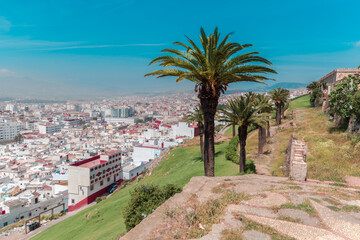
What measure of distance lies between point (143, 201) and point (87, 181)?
29.5 m

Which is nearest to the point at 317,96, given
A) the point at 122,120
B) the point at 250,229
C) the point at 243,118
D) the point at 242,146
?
the point at 243,118

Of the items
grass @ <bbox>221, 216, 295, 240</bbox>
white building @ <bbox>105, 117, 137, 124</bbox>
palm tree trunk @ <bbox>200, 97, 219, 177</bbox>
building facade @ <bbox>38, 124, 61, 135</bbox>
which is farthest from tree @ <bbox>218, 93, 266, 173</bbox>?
white building @ <bbox>105, 117, 137, 124</bbox>

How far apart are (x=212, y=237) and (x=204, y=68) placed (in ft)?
20.0

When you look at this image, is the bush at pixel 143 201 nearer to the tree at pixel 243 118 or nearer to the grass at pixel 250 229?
the grass at pixel 250 229

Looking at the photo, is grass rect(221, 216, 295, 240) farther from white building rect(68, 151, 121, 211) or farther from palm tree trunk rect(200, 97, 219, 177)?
white building rect(68, 151, 121, 211)

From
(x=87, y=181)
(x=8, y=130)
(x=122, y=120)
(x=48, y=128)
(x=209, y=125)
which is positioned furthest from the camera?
(x=122, y=120)

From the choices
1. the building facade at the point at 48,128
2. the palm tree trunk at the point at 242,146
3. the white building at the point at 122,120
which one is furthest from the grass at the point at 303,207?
the white building at the point at 122,120

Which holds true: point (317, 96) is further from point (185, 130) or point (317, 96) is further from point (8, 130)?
point (8, 130)

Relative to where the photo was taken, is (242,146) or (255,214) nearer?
(255,214)

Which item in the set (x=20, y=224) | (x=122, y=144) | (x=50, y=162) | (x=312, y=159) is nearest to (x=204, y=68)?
(x=312, y=159)

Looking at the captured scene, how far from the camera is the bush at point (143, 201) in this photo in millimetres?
7996

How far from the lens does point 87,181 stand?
34.5m

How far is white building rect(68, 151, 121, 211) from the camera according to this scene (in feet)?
113

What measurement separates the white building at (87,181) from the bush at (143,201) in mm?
28733
